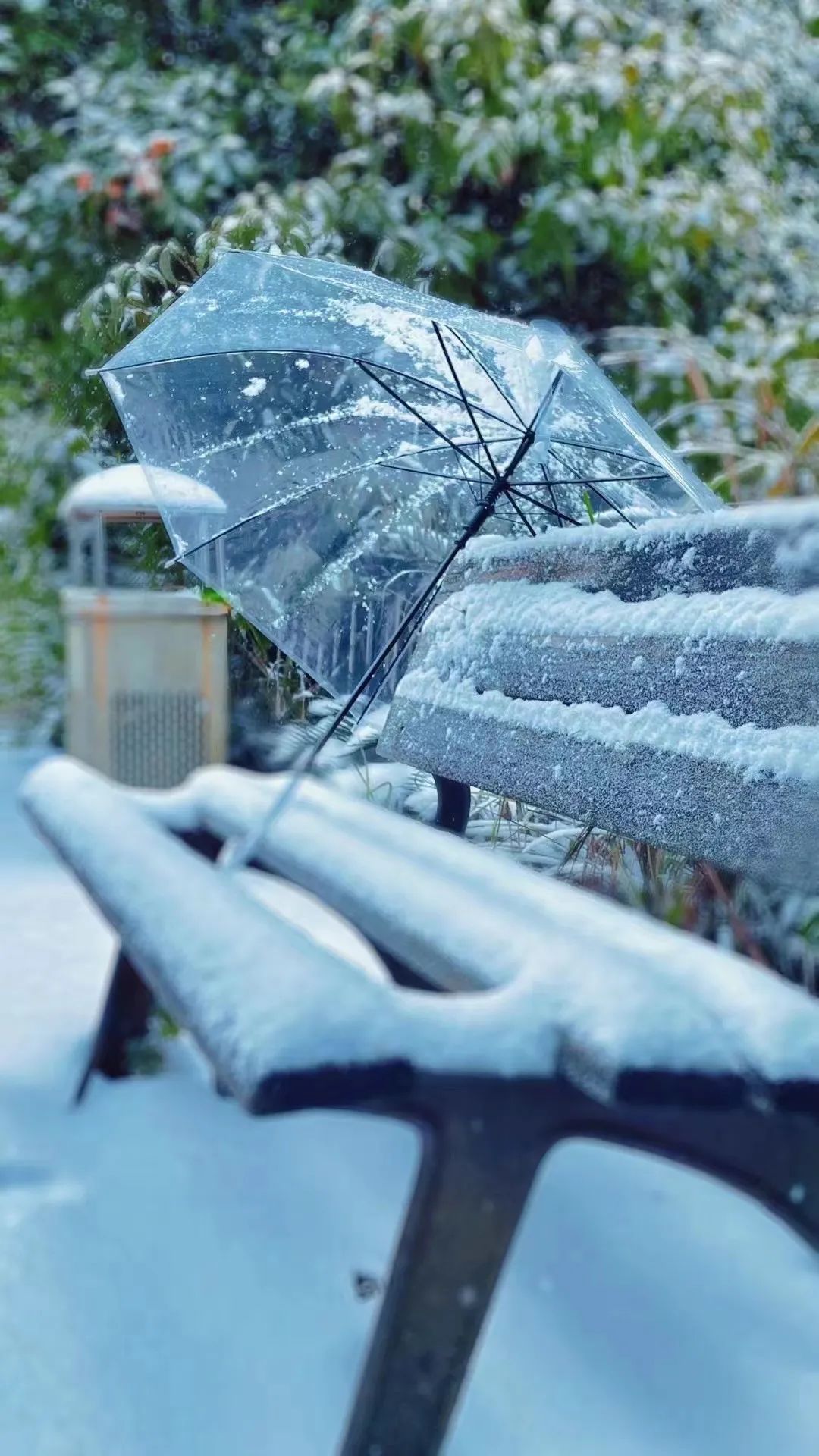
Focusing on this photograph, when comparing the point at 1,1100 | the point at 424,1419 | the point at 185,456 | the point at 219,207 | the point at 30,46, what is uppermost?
the point at 30,46

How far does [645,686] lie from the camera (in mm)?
625

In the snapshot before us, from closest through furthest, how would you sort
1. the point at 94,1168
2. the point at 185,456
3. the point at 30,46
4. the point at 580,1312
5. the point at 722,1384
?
1. the point at 185,456
2. the point at 30,46
3. the point at 722,1384
4. the point at 580,1312
5. the point at 94,1168

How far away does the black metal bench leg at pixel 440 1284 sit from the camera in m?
0.78

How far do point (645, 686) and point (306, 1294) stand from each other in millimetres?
797

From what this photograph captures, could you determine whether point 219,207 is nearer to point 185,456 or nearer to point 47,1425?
point 185,456

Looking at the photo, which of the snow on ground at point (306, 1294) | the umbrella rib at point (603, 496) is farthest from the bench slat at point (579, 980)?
the snow on ground at point (306, 1294)

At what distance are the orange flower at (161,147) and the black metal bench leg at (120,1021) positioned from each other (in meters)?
1.05

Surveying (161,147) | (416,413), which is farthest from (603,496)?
(161,147)

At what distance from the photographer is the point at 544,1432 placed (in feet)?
3.23

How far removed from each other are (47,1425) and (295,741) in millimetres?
591

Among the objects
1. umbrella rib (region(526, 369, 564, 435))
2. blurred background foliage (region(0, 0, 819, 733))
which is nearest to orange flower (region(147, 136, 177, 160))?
blurred background foliage (region(0, 0, 819, 733))

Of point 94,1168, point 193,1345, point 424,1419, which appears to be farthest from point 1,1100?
point 424,1419

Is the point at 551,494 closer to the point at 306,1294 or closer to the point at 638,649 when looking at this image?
the point at 638,649

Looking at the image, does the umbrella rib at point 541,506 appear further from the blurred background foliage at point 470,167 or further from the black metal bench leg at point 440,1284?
the black metal bench leg at point 440,1284
